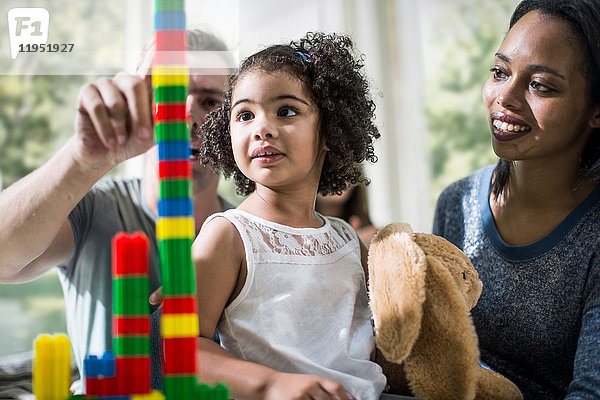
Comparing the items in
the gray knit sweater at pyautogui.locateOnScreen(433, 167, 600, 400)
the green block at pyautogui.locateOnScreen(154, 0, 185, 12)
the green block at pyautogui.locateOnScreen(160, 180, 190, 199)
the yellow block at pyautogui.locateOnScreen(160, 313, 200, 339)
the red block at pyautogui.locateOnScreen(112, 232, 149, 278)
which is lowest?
the gray knit sweater at pyautogui.locateOnScreen(433, 167, 600, 400)

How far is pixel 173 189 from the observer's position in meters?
0.59

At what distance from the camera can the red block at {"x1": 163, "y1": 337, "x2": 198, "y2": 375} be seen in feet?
1.89

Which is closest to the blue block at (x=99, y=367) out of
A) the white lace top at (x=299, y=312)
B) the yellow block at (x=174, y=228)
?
the yellow block at (x=174, y=228)

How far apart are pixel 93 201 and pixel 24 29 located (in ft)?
1.68

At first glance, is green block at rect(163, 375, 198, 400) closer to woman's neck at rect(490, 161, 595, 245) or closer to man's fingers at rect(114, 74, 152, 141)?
man's fingers at rect(114, 74, 152, 141)

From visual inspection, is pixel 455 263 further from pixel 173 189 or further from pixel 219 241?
pixel 173 189

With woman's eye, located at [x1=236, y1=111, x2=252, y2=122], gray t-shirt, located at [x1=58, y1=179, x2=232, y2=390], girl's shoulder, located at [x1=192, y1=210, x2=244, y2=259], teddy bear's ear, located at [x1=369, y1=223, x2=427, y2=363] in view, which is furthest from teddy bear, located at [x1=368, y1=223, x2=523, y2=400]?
gray t-shirt, located at [x1=58, y1=179, x2=232, y2=390]

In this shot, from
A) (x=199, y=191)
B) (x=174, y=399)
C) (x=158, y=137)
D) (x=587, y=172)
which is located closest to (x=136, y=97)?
(x=158, y=137)

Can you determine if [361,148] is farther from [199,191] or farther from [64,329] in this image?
[64,329]

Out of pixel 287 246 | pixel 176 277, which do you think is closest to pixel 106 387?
pixel 176 277

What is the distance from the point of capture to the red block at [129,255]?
1.89ft

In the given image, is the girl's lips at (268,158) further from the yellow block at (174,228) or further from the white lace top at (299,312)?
the yellow block at (174,228)

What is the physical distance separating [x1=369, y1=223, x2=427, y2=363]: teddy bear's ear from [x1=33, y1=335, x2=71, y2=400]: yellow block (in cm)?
39

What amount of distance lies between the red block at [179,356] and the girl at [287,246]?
0.23 metres
